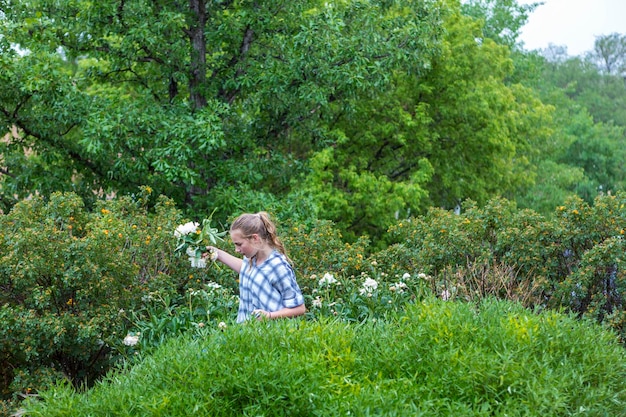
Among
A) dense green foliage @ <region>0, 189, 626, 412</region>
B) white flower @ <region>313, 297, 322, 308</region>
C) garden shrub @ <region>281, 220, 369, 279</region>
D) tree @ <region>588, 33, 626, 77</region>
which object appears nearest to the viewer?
dense green foliage @ <region>0, 189, 626, 412</region>

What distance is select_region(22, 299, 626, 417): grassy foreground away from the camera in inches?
177

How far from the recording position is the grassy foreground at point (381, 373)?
14.7 feet

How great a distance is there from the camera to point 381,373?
4.86 meters

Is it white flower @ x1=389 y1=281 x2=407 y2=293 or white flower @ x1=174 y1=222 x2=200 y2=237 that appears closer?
white flower @ x1=174 y1=222 x2=200 y2=237

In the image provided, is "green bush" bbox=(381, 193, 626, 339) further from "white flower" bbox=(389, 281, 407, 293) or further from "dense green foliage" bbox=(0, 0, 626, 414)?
"white flower" bbox=(389, 281, 407, 293)

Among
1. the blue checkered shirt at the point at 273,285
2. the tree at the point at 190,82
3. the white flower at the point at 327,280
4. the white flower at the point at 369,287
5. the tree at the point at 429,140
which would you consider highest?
the tree at the point at 429,140

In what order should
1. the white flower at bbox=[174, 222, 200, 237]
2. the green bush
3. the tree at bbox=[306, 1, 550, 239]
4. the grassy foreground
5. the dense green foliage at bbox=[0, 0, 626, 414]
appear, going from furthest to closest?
1. the tree at bbox=[306, 1, 550, 239]
2. the green bush
3. the dense green foliage at bbox=[0, 0, 626, 414]
4. the white flower at bbox=[174, 222, 200, 237]
5. the grassy foreground

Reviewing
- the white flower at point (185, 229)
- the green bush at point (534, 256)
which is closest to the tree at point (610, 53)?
the green bush at point (534, 256)

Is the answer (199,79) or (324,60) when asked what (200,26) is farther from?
(324,60)

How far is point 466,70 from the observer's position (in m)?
22.1

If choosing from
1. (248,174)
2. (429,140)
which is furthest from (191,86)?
(429,140)

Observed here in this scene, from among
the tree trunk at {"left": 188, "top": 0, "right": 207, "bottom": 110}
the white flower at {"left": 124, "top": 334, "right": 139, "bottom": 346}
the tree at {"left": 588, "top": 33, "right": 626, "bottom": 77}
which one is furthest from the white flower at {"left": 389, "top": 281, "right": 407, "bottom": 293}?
the tree at {"left": 588, "top": 33, "right": 626, "bottom": 77}

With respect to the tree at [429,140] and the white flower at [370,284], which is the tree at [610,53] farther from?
the white flower at [370,284]

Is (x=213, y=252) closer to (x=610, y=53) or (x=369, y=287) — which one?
(x=369, y=287)
